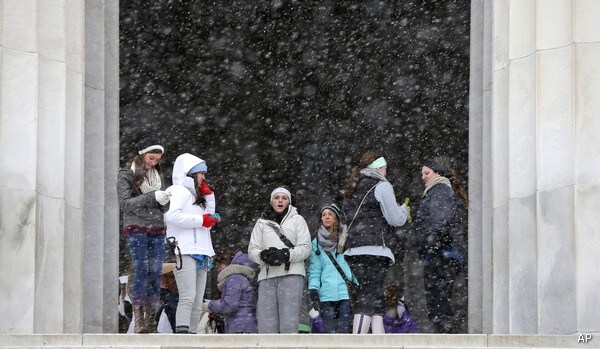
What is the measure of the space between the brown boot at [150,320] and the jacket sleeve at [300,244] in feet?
5.34

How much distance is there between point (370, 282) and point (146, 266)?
236cm

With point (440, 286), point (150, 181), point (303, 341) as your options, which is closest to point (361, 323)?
point (440, 286)

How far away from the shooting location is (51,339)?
14.2 m

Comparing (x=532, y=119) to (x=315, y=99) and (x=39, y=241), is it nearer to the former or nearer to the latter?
(x=39, y=241)

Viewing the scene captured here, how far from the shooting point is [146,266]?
1692 centimetres

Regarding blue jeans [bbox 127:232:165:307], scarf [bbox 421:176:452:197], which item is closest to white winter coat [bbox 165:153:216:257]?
blue jeans [bbox 127:232:165:307]

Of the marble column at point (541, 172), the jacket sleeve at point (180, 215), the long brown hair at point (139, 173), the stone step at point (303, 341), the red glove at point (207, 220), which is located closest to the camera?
the stone step at point (303, 341)

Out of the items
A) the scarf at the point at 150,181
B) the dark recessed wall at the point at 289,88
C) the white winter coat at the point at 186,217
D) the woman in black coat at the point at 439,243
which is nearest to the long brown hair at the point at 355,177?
the woman in black coat at the point at 439,243

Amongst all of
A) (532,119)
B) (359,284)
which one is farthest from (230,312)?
(532,119)

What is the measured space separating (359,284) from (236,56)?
1111cm

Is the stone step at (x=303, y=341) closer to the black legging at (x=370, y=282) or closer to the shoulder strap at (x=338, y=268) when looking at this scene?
the black legging at (x=370, y=282)

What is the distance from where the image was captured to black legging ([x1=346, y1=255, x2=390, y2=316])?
57.6ft

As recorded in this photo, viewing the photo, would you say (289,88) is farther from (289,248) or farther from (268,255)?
→ (268,255)

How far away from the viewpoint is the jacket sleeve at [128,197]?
17.0 metres
